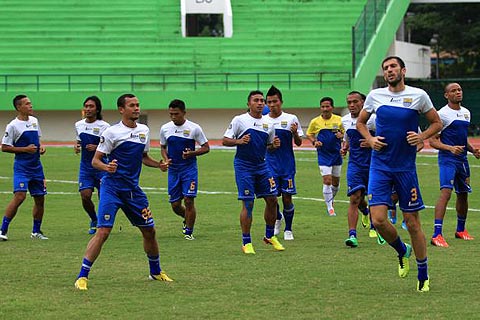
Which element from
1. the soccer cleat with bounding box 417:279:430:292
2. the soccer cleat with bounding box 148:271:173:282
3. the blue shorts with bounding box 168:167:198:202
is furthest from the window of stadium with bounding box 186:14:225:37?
the soccer cleat with bounding box 417:279:430:292

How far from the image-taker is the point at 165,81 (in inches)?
1890

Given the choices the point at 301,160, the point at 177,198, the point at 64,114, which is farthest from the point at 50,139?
the point at 177,198

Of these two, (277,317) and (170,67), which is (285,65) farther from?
(277,317)

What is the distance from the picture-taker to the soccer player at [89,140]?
1670cm

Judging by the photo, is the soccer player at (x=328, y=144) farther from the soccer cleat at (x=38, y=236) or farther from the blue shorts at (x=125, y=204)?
the blue shorts at (x=125, y=204)

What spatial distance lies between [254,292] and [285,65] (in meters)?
38.0

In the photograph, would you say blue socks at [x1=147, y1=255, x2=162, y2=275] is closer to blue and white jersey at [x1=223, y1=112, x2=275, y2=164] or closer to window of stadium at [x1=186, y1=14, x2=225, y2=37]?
blue and white jersey at [x1=223, y1=112, x2=275, y2=164]

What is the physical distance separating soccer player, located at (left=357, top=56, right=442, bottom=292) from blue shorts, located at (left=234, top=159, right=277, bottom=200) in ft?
12.1

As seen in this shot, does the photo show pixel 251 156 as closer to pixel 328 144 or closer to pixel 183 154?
pixel 183 154

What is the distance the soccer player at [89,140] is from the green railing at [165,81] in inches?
1189

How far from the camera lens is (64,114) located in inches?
1903

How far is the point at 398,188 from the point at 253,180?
12.8 ft

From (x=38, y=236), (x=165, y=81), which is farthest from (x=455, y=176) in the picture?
(x=165, y=81)

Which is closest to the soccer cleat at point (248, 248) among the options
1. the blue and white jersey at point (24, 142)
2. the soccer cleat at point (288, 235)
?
the soccer cleat at point (288, 235)
